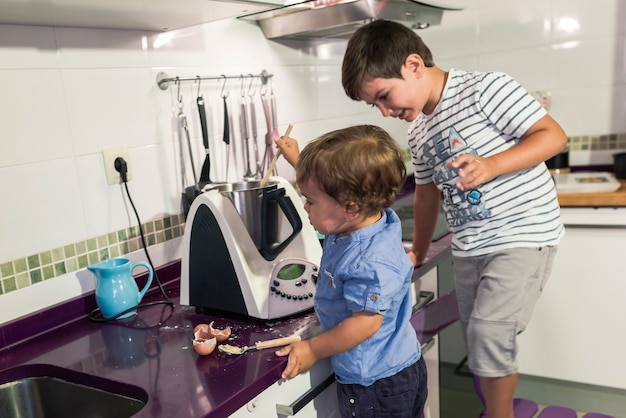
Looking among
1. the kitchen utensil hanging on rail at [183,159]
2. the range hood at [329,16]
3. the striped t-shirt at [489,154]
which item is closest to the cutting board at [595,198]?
the striped t-shirt at [489,154]

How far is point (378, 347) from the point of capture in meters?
1.07

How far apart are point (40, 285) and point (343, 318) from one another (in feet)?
2.13

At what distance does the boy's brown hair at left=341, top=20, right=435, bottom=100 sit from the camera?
125 cm

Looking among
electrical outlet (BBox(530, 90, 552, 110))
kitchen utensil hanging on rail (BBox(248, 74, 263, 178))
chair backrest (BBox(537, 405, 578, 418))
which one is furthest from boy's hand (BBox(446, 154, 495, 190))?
electrical outlet (BBox(530, 90, 552, 110))

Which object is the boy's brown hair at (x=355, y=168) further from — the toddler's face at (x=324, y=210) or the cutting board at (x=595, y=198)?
the cutting board at (x=595, y=198)

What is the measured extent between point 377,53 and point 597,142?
1.49m

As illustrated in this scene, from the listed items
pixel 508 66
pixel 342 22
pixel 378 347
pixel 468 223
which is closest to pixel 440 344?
pixel 468 223

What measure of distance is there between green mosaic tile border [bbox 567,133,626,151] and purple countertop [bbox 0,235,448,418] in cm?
168

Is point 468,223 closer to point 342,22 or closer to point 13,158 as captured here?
point 342,22

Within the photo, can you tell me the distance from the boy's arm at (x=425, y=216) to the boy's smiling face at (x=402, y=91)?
30 centimetres

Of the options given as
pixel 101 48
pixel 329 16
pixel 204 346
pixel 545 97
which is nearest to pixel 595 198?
pixel 545 97

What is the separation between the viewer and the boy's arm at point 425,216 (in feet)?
5.03

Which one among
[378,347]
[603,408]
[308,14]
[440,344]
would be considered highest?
[308,14]

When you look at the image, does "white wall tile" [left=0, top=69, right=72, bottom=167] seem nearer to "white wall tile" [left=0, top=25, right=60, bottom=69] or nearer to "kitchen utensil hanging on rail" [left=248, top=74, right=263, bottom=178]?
"white wall tile" [left=0, top=25, right=60, bottom=69]
